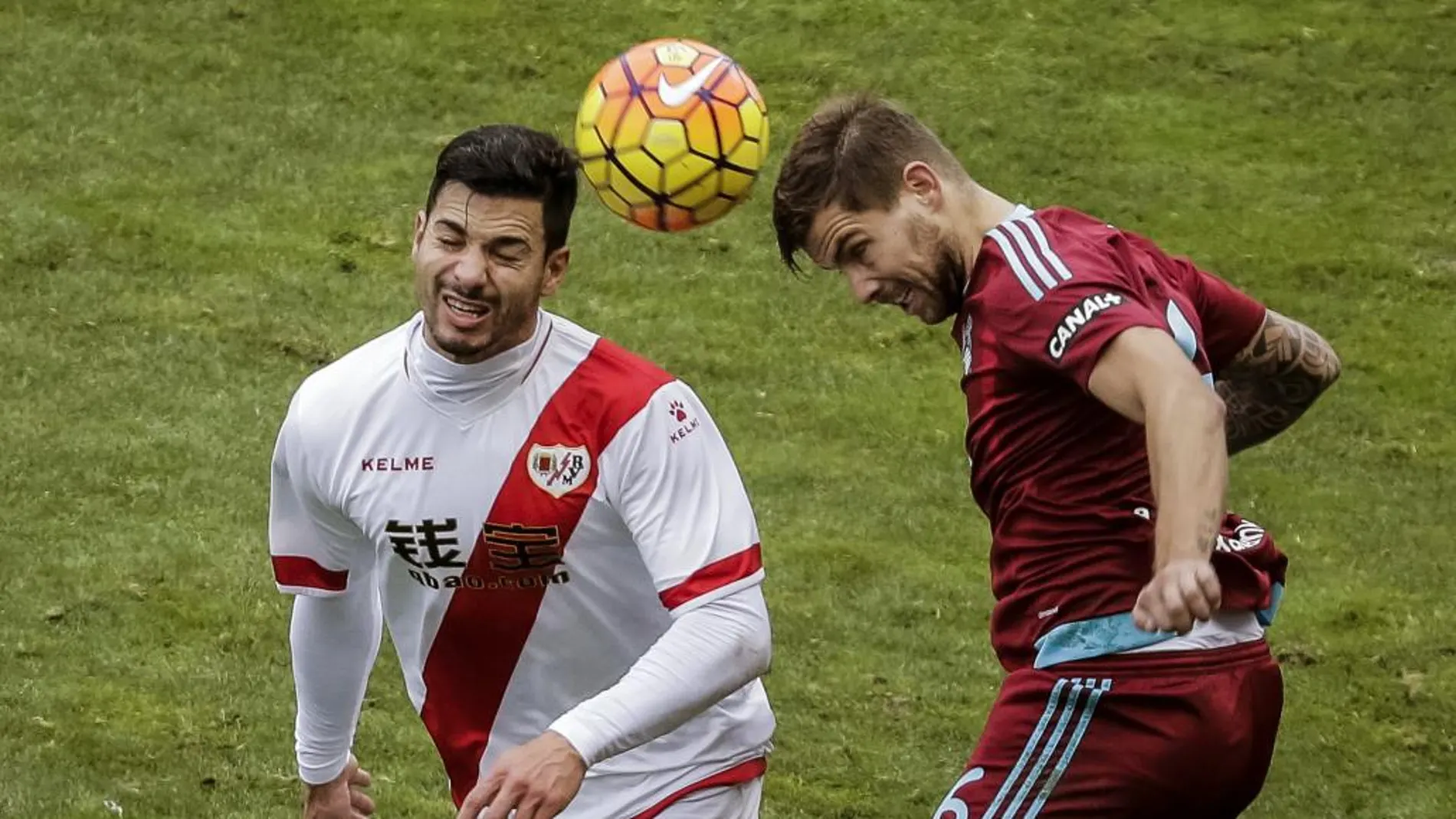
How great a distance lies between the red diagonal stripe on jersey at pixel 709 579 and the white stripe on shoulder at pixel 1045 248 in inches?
36.3

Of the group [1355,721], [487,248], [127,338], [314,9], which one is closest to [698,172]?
[487,248]

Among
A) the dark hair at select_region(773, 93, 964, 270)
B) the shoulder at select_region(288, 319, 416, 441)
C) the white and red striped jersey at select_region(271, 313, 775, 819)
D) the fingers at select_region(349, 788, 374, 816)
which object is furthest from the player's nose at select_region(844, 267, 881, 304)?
the fingers at select_region(349, 788, 374, 816)

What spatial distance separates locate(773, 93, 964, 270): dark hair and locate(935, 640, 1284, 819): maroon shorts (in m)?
1.15

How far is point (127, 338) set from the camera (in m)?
12.2

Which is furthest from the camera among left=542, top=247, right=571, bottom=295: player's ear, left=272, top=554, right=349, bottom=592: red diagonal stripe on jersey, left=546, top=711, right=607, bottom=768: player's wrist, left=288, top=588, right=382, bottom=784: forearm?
left=288, top=588, right=382, bottom=784: forearm

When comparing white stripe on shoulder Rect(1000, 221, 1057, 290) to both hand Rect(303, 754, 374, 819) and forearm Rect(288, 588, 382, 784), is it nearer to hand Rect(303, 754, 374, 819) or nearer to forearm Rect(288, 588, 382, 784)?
forearm Rect(288, 588, 382, 784)

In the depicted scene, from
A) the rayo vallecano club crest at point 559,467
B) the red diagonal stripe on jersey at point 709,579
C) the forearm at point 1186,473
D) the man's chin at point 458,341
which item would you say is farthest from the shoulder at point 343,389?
the forearm at point 1186,473

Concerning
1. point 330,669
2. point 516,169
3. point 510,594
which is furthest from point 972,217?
point 330,669

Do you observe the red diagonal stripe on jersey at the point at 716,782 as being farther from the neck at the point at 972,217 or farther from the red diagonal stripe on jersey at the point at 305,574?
the neck at the point at 972,217

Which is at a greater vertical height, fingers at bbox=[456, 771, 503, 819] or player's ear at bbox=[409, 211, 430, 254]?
player's ear at bbox=[409, 211, 430, 254]

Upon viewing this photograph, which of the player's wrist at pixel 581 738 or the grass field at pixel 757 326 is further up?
the player's wrist at pixel 581 738

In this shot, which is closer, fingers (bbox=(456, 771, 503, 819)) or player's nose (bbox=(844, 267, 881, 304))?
fingers (bbox=(456, 771, 503, 819))

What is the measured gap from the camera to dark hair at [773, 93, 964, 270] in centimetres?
491

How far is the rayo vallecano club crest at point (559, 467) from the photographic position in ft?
16.4
